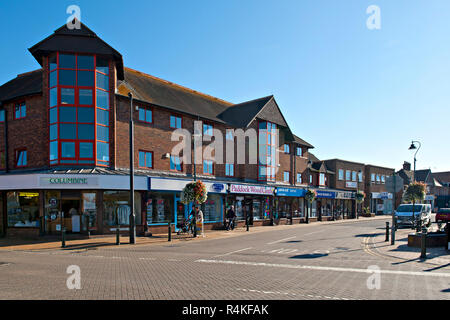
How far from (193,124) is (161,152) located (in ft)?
13.6

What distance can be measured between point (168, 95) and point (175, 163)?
248 inches

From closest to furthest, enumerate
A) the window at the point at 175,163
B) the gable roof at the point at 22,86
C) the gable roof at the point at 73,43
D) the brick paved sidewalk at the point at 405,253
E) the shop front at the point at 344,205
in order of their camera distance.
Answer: the brick paved sidewalk at the point at 405,253 < the gable roof at the point at 73,43 < the gable roof at the point at 22,86 < the window at the point at 175,163 < the shop front at the point at 344,205

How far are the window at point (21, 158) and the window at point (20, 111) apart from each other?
7.87 feet

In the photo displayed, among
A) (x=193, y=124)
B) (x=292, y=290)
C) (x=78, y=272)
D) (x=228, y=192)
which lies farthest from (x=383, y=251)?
(x=193, y=124)

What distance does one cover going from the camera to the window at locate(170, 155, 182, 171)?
2447cm

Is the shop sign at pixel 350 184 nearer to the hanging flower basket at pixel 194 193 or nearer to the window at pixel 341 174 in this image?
the window at pixel 341 174

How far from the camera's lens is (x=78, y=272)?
957 cm

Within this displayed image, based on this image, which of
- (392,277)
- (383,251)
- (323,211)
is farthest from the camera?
(323,211)

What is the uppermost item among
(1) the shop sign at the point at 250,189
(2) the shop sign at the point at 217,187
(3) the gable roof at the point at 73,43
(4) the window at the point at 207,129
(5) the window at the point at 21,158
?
(3) the gable roof at the point at 73,43

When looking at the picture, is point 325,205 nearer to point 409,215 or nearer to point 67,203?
point 409,215

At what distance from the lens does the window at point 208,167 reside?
26.9m

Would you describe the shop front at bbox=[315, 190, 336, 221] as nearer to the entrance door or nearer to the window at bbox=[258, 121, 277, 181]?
the window at bbox=[258, 121, 277, 181]

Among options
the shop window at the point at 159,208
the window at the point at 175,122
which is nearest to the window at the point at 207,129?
the window at the point at 175,122
